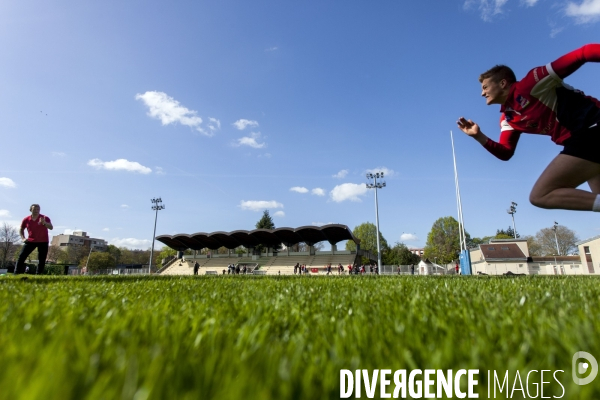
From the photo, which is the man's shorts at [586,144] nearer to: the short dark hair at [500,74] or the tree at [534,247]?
the short dark hair at [500,74]

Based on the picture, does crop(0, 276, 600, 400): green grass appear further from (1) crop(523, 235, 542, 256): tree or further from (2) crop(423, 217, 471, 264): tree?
(1) crop(523, 235, 542, 256): tree

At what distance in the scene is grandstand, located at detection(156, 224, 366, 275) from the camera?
180ft

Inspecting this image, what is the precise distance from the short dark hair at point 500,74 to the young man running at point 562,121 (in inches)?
0.4

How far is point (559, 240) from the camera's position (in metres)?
78.6

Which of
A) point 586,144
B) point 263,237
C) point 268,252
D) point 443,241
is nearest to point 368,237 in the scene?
point 443,241

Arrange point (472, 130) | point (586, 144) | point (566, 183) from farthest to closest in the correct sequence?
point (472, 130) → point (566, 183) → point (586, 144)

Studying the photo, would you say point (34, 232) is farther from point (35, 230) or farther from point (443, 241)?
point (443, 241)

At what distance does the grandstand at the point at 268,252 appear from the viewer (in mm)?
54969

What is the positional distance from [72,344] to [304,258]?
2363 inches

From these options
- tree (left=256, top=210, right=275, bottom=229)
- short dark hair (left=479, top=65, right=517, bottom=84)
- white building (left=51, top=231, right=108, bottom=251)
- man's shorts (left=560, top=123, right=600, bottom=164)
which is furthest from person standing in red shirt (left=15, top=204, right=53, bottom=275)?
white building (left=51, top=231, right=108, bottom=251)

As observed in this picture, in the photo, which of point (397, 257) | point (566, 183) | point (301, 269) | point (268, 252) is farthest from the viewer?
point (397, 257)

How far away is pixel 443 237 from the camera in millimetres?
79188

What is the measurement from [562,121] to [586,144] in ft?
1.32

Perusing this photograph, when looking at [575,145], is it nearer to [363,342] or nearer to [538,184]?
[538,184]
